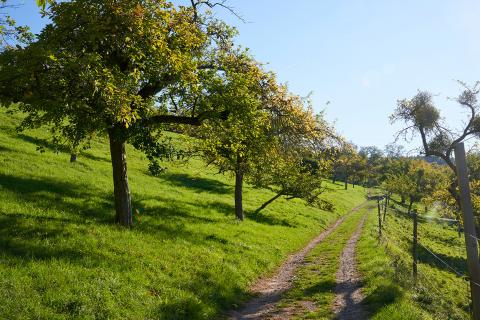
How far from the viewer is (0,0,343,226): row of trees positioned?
1309 centimetres

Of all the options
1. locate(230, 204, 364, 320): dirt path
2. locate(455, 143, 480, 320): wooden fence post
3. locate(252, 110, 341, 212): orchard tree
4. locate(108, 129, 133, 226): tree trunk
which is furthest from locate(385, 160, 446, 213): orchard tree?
locate(455, 143, 480, 320): wooden fence post

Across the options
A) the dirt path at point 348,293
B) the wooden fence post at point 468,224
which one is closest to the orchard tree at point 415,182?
the dirt path at point 348,293

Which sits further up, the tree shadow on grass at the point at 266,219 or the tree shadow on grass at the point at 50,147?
the tree shadow on grass at the point at 50,147

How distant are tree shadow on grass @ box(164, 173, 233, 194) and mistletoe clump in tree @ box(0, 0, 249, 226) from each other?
66.7 ft

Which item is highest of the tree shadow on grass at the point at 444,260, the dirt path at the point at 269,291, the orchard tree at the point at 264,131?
the orchard tree at the point at 264,131

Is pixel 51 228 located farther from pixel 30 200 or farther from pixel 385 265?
pixel 385 265

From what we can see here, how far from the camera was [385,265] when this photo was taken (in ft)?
61.5

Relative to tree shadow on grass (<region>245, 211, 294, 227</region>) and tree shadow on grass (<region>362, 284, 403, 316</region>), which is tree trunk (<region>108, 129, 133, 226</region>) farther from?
tree shadow on grass (<region>245, 211, 294, 227</region>)

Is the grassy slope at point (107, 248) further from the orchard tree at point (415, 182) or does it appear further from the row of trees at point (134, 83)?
the orchard tree at point (415, 182)

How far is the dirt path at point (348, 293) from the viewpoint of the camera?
12.7m

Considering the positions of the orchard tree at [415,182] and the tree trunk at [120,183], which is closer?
the tree trunk at [120,183]

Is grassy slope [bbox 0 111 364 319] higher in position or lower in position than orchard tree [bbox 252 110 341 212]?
lower

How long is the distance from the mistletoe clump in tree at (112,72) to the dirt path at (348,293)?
8808mm

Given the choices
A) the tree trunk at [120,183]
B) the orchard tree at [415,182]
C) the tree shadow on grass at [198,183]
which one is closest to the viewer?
the tree trunk at [120,183]
